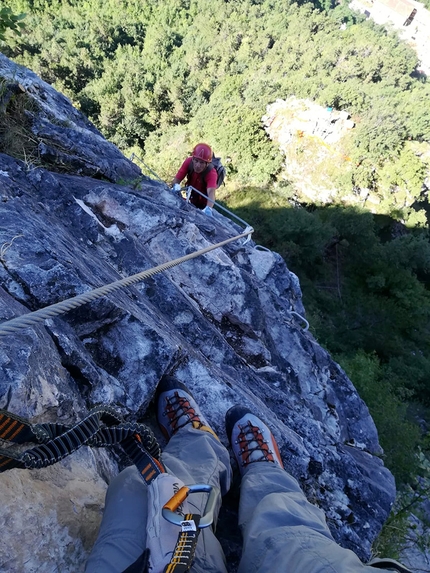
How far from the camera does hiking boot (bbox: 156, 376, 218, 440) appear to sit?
7.09 feet

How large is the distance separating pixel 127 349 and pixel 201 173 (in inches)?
137

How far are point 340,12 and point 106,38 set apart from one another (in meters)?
34.9

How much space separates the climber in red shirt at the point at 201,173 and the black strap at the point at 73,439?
148 inches

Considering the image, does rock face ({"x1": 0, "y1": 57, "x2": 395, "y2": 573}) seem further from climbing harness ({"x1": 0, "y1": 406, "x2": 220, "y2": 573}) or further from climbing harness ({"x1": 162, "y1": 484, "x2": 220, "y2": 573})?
climbing harness ({"x1": 162, "y1": 484, "x2": 220, "y2": 573})

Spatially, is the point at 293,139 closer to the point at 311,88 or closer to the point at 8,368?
the point at 311,88

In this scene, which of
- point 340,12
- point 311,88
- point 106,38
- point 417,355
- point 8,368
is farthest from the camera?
point 340,12

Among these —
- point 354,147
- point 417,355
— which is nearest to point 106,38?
point 354,147

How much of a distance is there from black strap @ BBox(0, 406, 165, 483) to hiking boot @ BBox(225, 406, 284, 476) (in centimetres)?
82

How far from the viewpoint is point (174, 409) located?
2.20 metres

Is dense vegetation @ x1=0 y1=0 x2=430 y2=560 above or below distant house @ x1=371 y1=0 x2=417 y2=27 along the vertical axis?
Result: below

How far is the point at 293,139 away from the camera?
2188cm

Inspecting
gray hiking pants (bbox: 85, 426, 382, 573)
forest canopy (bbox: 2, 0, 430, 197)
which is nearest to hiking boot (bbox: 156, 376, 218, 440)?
gray hiking pants (bbox: 85, 426, 382, 573)

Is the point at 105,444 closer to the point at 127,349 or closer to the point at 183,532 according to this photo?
the point at 183,532

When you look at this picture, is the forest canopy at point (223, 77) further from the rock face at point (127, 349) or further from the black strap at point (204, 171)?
the rock face at point (127, 349)
